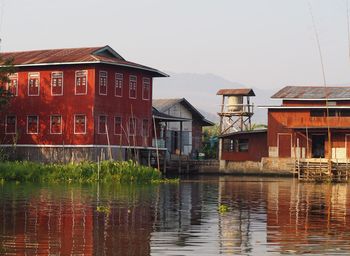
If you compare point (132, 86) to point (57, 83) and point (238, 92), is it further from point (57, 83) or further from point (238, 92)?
point (238, 92)

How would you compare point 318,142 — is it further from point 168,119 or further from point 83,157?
point 83,157

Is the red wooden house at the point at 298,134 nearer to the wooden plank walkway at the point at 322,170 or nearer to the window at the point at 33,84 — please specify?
the wooden plank walkway at the point at 322,170

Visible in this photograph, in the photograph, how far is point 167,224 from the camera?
21172 mm

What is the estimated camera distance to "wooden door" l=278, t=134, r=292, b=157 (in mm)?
63094

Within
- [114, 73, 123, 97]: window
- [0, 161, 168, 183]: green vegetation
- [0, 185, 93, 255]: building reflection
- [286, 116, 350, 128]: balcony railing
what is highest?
[114, 73, 123, 97]: window

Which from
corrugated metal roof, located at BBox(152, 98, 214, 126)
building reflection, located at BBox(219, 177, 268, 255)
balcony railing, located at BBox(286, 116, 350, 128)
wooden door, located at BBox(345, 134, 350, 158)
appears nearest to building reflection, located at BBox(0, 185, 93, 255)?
building reflection, located at BBox(219, 177, 268, 255)

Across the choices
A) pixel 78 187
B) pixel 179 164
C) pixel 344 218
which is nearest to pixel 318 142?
pixel 179 164

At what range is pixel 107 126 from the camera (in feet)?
175

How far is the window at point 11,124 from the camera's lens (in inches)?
2183

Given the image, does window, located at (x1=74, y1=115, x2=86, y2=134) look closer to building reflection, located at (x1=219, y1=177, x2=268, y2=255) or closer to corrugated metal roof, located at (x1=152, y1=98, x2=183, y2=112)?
corrugated metal roof, located at (x1=152, y1=98, x2=183, y2=112)

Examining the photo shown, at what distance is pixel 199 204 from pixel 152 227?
899 centimetres

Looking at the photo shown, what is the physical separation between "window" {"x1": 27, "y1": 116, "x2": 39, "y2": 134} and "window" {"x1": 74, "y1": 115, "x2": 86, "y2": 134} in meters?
3.22

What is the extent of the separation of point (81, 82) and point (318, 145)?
838 inches

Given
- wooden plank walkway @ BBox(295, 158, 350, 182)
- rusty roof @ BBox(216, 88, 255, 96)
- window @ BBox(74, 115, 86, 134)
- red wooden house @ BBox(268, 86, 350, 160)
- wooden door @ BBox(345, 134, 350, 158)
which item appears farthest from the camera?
rusty roof @ BBox(216, 88, 255, 96)
